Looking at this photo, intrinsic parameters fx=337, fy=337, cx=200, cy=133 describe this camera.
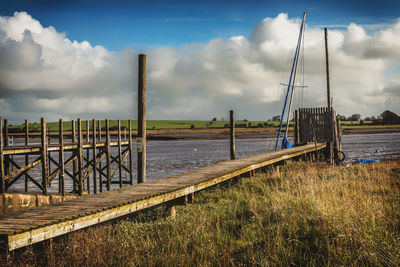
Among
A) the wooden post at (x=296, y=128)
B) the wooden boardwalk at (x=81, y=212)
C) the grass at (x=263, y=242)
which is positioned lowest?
the grass at (x=263, y=242)

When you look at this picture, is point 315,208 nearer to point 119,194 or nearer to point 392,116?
point 119,194

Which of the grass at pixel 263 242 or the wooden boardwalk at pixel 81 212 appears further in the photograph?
the grass at pixel 263 242

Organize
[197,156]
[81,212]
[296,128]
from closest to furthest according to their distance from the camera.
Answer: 1. [81,212]
2. [296,128]
3. [197,156]

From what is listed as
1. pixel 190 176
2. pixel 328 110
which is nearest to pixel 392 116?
pixel 328 110

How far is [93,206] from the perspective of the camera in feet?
17.5

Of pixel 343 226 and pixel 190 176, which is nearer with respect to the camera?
pixel 343 226

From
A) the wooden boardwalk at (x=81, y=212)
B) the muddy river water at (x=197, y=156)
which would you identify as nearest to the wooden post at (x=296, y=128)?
the muddy river water at (x=197, y=156)

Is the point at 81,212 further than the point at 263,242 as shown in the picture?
No

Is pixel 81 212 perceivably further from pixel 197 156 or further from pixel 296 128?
pixel 197 156

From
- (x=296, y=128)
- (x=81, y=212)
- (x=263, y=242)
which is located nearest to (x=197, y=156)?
(x=296, y=128)

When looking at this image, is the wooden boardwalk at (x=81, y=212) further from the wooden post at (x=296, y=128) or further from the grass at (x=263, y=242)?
the wooden post at (x=296, y=128)

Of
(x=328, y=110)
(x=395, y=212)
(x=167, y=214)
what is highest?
(x=328, y=110)

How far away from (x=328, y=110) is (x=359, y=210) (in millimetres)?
13328

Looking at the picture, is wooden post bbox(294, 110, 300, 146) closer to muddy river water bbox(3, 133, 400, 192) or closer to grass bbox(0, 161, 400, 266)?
muddy river water bbox(3, 133, 400, 192)
